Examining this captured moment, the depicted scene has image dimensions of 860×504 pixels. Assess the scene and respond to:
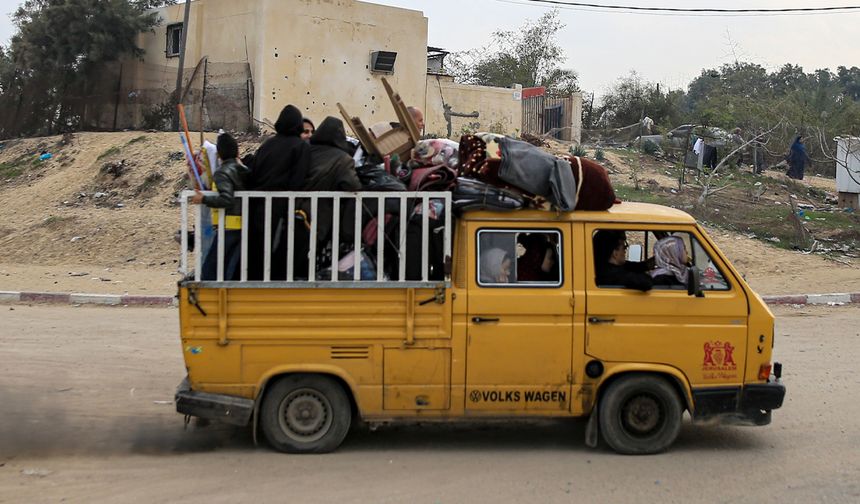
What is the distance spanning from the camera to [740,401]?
6523mm

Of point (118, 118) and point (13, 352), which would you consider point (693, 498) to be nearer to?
point (13, 352)

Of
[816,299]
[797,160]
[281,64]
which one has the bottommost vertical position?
[816,299]

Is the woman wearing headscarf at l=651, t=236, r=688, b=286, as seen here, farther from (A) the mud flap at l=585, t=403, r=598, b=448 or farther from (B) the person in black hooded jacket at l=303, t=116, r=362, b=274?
(B) the person in black hooded jacket at l=303, t=116, r=362, b=274

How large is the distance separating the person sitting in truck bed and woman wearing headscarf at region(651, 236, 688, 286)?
0.43 ft

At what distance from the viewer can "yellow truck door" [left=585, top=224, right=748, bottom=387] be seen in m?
6.41

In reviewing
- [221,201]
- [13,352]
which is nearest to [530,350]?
[221,201]

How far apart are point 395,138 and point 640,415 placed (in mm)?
2803

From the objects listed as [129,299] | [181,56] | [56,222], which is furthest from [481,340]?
[181,56]

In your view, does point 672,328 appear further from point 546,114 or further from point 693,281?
point 546,114

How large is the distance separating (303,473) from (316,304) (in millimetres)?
1158

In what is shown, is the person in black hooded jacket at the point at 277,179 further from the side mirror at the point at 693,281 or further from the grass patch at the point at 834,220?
the grass patch at the point at 834,220

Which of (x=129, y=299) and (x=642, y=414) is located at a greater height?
(x=129, y=299)

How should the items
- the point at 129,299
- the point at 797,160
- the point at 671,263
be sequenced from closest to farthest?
1. the point at 671,263
2. the point at 129,299
3. the point at 797,160

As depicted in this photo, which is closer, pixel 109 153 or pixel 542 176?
pixel 542 176
